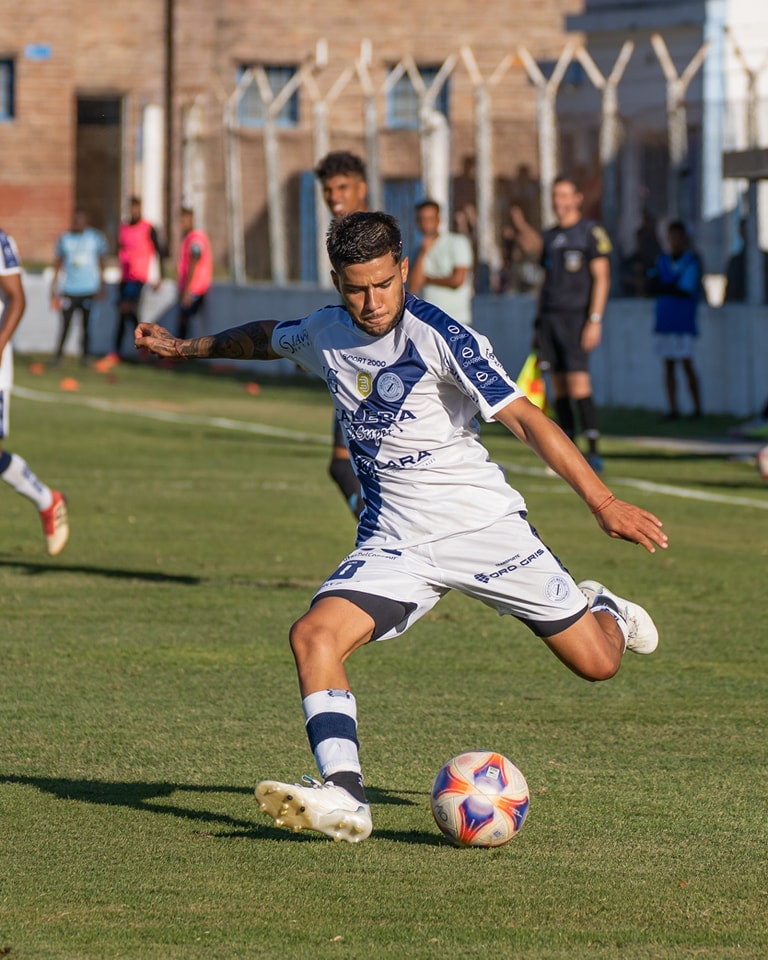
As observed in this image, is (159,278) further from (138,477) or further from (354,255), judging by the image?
(354,255)

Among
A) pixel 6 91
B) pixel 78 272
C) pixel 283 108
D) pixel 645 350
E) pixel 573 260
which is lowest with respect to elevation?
pixel 645 350

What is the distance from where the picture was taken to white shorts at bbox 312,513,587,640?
229 inches

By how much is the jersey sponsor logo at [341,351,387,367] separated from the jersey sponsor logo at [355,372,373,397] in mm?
33

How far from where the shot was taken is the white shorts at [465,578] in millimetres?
5820

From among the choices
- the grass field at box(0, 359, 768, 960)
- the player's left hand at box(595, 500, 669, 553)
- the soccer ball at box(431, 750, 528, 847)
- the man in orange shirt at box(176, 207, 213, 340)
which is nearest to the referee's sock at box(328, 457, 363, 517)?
the grass field at box(0, 359, 768, 960)

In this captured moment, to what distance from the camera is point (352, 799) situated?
5.37 meters

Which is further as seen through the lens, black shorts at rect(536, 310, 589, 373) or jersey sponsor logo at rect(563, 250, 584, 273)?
black shorts at rect(536, 310, 589, 373)

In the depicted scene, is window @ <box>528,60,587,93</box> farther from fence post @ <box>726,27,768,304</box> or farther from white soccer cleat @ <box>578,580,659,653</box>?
white soccer cleat @ <box>578,580,659,653</box>

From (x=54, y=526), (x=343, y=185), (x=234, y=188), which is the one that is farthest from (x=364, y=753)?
(x=234, y=188)

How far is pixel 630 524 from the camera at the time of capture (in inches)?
219

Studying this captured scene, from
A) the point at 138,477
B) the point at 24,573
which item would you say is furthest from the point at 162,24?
the point at 24,573

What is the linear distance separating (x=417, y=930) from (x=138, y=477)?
1133 centimetres

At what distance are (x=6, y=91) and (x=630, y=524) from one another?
4278cm

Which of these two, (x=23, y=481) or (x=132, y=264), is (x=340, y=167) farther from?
(x=132, y=264)
